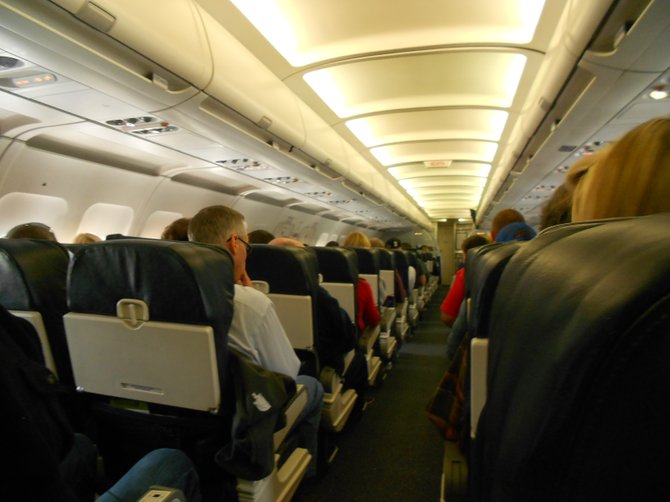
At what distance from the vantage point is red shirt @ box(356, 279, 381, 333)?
3.97m

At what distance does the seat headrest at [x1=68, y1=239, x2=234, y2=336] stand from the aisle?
2.02 m

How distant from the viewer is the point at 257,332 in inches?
73.1

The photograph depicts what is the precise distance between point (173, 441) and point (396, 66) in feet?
12.3

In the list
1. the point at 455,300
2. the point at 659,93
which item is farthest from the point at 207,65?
the point at 659,93

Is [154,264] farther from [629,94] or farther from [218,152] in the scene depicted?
[629,94]

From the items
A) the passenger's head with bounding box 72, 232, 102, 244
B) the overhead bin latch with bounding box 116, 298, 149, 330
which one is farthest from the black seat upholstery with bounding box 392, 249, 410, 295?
the overhead bin latch with bounding box 116, 298, 149, 330

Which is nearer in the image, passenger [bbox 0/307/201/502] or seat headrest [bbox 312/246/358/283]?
passenger [bbox 0/307/201/502]

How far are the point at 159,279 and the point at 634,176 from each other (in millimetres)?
1590

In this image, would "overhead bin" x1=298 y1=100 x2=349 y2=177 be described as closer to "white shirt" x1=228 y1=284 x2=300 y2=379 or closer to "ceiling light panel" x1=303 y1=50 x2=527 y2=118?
"ceiling light panel" x1=303 y1=50 x2=527 y2=118

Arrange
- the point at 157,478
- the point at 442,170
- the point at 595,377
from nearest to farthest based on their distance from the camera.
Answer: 1. the point at 595,377
2. the point at 157,478
3. the point at 442,170

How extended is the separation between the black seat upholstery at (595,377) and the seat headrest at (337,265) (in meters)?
2.90

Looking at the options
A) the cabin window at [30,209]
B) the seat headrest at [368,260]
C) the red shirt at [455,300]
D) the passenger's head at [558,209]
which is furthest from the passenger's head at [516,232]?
the cabin window at [30,209]

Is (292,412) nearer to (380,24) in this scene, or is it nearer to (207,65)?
(207,65)

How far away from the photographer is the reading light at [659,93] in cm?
251
